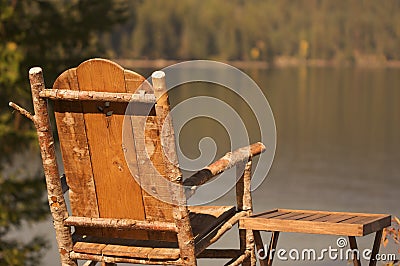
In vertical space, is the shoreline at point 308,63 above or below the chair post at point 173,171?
below

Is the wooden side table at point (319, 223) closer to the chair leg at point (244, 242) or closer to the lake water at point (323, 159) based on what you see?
the chair leg at point (244, 242)

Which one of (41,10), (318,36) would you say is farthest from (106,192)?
(318,36)

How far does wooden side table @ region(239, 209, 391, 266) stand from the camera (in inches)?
143

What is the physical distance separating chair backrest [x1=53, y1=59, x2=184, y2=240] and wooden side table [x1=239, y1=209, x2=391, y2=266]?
0.37m

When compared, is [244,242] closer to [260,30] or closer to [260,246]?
[260,246]

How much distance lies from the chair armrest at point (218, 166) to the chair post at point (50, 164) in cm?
54

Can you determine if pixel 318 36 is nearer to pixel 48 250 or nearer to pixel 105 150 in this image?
pixel 48 250

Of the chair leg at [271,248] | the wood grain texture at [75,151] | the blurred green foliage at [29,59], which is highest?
the wood grain texture at [75,151]

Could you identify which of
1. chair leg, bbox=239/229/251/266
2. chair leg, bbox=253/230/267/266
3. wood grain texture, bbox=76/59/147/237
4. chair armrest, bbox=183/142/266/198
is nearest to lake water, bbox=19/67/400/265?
chair armrest, bbox=183/142/266/198

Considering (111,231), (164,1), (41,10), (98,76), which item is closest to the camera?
(98,76)

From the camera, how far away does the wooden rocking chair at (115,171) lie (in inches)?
140

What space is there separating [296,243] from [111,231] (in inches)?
319

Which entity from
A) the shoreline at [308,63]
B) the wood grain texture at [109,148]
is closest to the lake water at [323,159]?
the wood grain texture at [109,148]

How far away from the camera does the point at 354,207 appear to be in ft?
52.3
